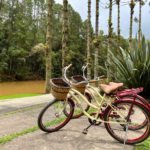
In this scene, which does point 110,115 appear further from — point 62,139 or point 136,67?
point 136,67

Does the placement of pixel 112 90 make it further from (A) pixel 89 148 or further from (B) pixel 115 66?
(B) pixel 115 66

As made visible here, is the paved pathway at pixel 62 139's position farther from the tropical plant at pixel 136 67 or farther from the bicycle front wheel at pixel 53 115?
the tropical plant at pixel 136 67

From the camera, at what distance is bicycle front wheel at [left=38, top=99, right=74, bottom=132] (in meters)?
2.47

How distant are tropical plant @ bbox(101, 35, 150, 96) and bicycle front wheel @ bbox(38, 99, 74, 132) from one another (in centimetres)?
216

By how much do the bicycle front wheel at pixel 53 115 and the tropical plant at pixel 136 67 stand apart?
2.16m

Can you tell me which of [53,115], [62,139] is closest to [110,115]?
[62,139]

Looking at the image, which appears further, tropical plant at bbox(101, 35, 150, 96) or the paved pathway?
tropical plant at bbox(101, 35, 150, 96)

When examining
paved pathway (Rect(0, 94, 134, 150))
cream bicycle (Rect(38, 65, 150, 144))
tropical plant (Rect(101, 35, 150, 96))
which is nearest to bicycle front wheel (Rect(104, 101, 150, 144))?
cream bicycle (Rect(38, 65, 150, 144))

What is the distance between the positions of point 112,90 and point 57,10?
116 ft

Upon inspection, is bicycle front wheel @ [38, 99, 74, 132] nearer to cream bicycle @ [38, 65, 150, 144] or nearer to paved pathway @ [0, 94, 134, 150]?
cream bicycle @ [38, 65, 150, 144]

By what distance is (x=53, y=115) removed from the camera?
8.85 ft

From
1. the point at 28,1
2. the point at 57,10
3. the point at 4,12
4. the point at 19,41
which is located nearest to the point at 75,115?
the point at 19,41

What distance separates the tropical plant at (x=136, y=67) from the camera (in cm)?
388

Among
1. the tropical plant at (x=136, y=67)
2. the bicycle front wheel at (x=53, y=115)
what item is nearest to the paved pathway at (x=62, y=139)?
the bicycle front wheel at (x=53, y=115)
